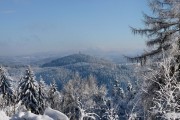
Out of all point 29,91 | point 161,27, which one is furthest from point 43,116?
point 29,91

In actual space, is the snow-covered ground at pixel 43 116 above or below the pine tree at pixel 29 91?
above

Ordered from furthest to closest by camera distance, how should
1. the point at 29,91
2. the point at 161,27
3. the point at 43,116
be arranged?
the point at 29,91 → the point at 161,27 → the point at 43,116

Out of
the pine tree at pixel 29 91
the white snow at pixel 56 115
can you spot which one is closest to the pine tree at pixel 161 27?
the white snow at pixel 56 115

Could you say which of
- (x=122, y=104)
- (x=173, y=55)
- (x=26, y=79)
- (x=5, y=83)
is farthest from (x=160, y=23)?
(x=122, y=104)

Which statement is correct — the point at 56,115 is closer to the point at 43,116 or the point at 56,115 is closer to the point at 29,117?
the point at 43,116

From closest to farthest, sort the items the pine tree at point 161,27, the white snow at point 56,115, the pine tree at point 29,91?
the white snow at point 56,115 < the pine tree at point 161,27 < the pine tree at point 29,91

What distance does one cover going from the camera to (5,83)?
38.2m

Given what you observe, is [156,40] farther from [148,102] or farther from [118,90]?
[118,90]

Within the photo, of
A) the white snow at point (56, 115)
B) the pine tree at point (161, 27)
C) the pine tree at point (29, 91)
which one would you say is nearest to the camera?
the white snow at point (56, 115)

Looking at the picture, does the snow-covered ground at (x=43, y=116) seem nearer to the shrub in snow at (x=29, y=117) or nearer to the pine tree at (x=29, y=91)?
the shrub in snow at (x=29, y=117)

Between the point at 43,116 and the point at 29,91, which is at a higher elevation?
the point at 43,116

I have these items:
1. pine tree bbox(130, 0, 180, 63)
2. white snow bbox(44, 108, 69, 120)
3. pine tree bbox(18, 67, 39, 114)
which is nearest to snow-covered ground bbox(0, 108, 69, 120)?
white snow bbox(44, 108, 69, 120)

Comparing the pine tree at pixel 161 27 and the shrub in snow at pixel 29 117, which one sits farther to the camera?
the pine tree at pixel 161 27

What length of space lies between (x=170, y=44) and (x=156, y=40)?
610mm
